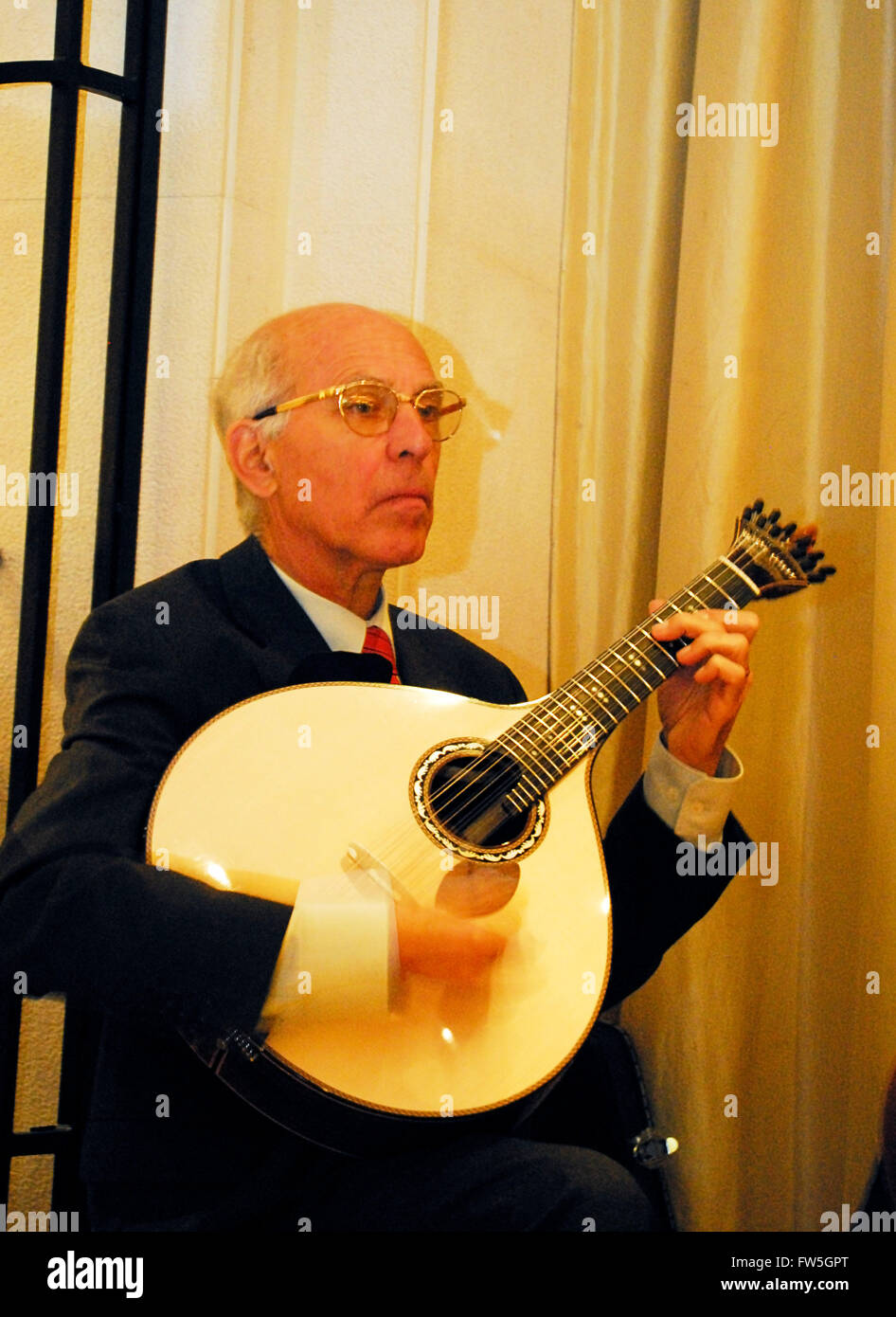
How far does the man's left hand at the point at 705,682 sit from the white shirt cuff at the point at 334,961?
0.48 metres

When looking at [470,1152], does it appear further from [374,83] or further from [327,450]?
[374,83]

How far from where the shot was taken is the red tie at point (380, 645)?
150 centimetres

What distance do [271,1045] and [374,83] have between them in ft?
5.71

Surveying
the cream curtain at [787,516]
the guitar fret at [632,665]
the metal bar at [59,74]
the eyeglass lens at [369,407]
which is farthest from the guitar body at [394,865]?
the metal bar at [59,74]

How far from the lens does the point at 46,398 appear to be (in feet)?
5.68

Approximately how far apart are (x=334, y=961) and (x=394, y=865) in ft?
0.40

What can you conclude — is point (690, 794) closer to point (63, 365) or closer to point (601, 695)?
point (601, 695)

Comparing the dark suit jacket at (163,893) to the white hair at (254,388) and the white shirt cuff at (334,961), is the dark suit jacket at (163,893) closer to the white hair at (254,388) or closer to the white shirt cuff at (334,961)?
the white shirt cuff at (334,961)

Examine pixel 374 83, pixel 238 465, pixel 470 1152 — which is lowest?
pixel 470 1152

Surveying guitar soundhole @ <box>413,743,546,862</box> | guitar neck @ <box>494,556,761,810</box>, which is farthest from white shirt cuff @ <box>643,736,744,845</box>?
guitar soundhole @ <box>413,743,546,862</box>

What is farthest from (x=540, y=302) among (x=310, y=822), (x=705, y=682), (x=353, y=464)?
(x=310, y=822)
